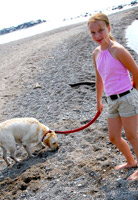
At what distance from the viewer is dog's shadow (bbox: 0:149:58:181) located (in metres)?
5.09

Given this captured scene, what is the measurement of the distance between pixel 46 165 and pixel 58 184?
737mm

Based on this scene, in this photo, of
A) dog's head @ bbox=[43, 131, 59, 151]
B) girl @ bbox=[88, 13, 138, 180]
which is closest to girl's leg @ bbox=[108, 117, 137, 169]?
girl @ bbox=[88, 13, 138, 180]

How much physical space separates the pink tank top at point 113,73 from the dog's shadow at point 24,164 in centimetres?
242

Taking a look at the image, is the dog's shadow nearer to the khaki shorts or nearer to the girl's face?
the khaki shorts

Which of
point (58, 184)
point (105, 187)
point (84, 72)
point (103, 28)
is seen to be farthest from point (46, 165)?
point (84, 72)

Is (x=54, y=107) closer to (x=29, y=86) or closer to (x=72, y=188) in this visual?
(x=29, y=86)

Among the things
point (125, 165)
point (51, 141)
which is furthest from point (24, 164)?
point (125, 165)

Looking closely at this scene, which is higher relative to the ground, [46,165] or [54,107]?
[54,107]

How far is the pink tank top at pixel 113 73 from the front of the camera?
345 centimetres

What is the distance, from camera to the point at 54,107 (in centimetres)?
783

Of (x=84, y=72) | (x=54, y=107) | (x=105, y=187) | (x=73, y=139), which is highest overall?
(x=84, y=72)

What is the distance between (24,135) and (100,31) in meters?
2.96

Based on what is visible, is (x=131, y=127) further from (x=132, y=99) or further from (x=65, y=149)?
(x=65, y=149)

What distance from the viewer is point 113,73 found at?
3.50 meters
